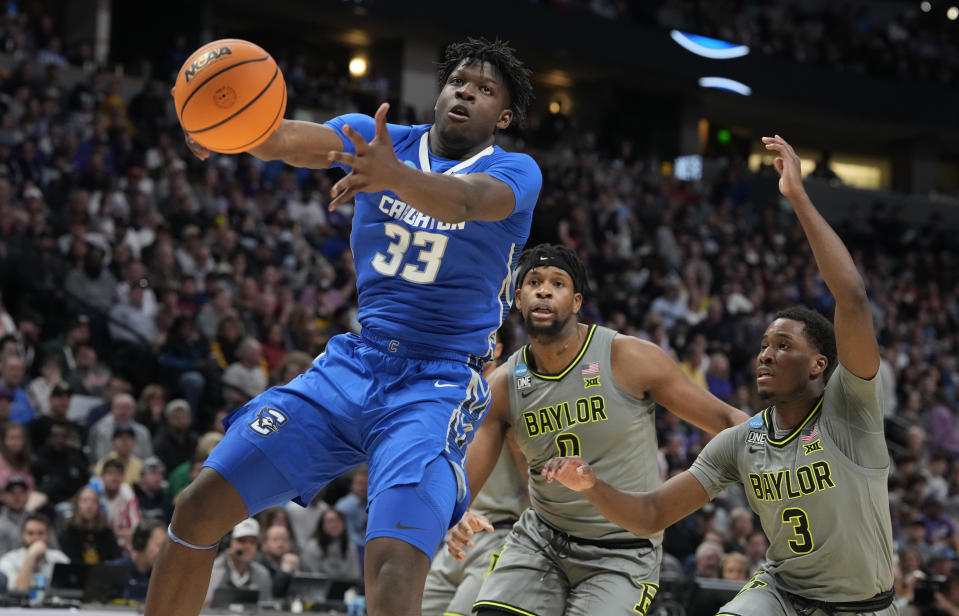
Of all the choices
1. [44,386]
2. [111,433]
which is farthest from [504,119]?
[44,386]

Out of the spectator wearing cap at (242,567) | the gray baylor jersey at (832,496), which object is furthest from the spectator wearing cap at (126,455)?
the gray baylor jersey at (832,496)

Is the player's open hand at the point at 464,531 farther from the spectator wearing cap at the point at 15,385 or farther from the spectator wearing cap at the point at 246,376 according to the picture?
the spectator wearing cap at the point at 246,376

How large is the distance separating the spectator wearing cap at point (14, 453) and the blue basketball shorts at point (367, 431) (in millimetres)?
5454

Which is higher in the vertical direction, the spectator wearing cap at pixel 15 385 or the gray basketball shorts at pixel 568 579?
the spectator wearing cap at pixel 15 385

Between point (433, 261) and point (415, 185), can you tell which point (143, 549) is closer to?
point (433, 261)

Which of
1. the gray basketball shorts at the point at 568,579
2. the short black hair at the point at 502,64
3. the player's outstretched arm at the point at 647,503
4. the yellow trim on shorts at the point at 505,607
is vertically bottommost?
the yellow trim on shorts at the point at 505,607

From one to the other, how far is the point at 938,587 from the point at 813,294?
38.9ft

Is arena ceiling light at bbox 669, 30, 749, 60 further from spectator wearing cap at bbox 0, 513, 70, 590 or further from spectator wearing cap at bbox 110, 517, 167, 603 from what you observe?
spectator wearing cap at bbox 0, 513, 70, 590

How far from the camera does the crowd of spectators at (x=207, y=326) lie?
29.6 ft

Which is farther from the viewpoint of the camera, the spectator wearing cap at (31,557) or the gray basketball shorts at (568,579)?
the spectator wearing cap at (31,557)

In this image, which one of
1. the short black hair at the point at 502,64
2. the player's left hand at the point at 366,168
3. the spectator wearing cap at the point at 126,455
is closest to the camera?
the player's left hand at the point at 366,168

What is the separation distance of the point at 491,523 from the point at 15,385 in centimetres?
505

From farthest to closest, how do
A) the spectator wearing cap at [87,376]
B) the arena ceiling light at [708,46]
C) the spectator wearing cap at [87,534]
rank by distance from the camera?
the arena ceiling light at [708,46] < the spectator wearing cap at [87,376] < the spectator wearing cap at [87,534]

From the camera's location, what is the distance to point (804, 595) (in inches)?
183
